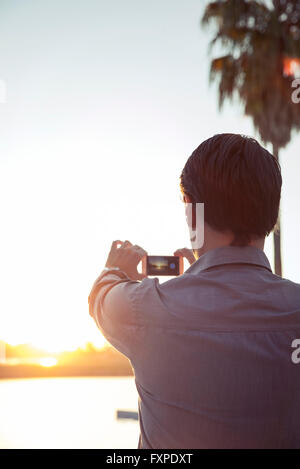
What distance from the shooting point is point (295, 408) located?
1.02 meters

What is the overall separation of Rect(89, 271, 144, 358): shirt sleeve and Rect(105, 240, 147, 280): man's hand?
0.37 feet

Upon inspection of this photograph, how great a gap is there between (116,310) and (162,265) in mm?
548

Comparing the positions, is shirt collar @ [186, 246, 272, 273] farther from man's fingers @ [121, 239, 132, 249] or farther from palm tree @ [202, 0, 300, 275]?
palm tree @ [202, 0, 300, 275]

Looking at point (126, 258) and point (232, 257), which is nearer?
point (232, 257)

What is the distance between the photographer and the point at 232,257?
1131 millimetres

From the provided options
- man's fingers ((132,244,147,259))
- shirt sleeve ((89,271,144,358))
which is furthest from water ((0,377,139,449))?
shirt sleeve ((89,271,144,358))

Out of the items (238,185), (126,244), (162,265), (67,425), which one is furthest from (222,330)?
(67,425)

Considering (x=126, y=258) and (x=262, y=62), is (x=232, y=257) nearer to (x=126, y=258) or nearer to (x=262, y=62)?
(x=126, y=258)

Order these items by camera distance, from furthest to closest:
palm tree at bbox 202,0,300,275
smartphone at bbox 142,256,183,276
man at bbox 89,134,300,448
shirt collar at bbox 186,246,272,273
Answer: palm tree at bbox 202,0,300,275
smartphone at bbox 142,256,183,276
shirt collar at bbox 186,246,272,273
man at bbox 89,134,300,448

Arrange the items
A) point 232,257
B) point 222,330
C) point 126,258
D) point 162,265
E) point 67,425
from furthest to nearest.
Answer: point 67,425 < point 162,265 < point 126,258 < point 232,257 < point 222,330

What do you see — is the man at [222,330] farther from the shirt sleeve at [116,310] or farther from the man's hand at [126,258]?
the man's hand at [126,258]

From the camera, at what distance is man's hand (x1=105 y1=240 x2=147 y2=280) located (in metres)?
1.32

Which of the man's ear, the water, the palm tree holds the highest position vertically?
the palm tree
